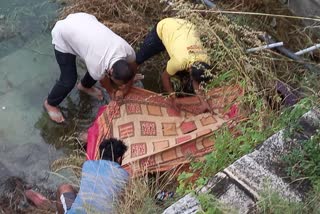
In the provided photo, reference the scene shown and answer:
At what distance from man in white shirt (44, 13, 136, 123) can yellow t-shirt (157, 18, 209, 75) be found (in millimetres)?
375

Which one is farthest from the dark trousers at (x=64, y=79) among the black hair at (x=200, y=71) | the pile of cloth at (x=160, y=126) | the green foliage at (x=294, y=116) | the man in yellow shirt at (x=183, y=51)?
the green foliage at (x=294, y=116)

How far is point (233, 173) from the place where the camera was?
132 inches

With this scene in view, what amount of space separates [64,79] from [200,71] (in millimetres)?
1493

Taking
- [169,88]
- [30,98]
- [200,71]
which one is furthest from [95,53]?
[30,98]

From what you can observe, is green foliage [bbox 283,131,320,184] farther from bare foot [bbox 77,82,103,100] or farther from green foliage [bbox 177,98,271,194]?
bare foot [bbox 77,82,103,100]

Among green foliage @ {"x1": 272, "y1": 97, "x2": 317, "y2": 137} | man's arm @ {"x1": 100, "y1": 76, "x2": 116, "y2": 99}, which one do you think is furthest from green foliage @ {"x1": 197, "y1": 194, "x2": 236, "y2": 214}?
man's arm @ {"x1": 100, "y1": 76, "x2": 116, "y2": 99}

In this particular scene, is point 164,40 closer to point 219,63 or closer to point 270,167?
point 219,63

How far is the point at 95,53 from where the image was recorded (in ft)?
17.2

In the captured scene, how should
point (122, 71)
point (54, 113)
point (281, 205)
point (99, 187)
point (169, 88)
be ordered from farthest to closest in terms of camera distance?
point (54, 113), point (169, 88), point (122, 71), point (99, 187), point (281, 205)

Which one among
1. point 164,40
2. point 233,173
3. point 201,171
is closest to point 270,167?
point 233,173

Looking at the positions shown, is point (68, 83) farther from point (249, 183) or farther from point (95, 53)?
point (249, 183)

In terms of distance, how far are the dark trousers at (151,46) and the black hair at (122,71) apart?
56cm

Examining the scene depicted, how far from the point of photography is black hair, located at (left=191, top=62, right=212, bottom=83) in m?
4.91

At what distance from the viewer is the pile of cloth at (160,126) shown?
4945 mm
